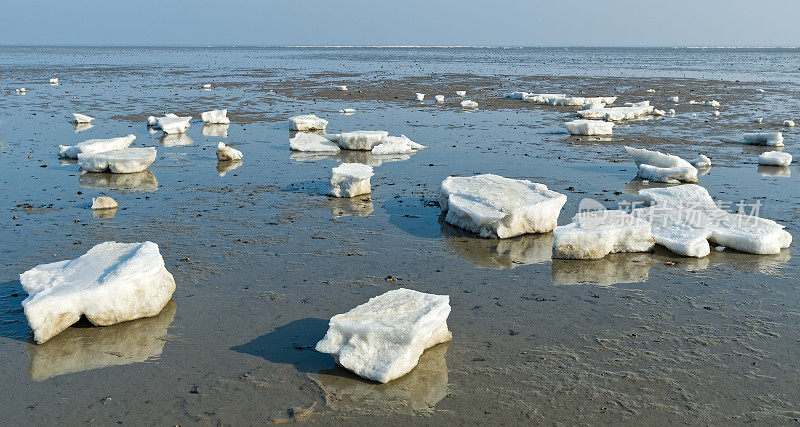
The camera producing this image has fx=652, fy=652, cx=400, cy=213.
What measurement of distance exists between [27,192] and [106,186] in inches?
42.6

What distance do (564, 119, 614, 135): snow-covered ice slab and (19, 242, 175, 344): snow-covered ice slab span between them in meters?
11.5

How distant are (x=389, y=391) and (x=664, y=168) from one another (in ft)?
25.7

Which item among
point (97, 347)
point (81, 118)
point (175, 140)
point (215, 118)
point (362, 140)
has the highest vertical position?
point (362, 140)

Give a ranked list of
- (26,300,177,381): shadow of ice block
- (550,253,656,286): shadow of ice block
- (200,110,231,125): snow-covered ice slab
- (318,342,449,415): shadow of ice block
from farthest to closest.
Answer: (200,110,231,125): snow-covered ice slab, (550,253,656,286): shadow of ice block, (26,300,177,381): shadow of ice block, (318,342,449,415): shadow of ice block

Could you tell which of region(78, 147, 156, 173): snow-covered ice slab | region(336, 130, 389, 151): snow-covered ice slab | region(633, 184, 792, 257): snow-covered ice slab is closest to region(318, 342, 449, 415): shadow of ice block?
region(633, 184, 792, 257): snow-covered ice slab

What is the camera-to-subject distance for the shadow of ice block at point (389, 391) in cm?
414

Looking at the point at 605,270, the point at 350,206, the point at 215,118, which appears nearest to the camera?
the point at 605,270

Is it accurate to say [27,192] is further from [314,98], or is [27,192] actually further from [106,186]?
[314,98]

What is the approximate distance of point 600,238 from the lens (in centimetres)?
675

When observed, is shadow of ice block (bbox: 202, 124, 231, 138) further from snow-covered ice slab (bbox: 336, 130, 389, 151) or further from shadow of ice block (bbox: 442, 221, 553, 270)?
shadow of ice block (bbox: 442, 221, 553, 270)

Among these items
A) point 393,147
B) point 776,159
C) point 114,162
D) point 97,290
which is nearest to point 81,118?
point 114,162

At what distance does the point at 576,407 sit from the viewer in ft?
13.7

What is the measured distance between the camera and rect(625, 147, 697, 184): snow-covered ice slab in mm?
10188

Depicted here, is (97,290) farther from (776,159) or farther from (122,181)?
(776,159)
